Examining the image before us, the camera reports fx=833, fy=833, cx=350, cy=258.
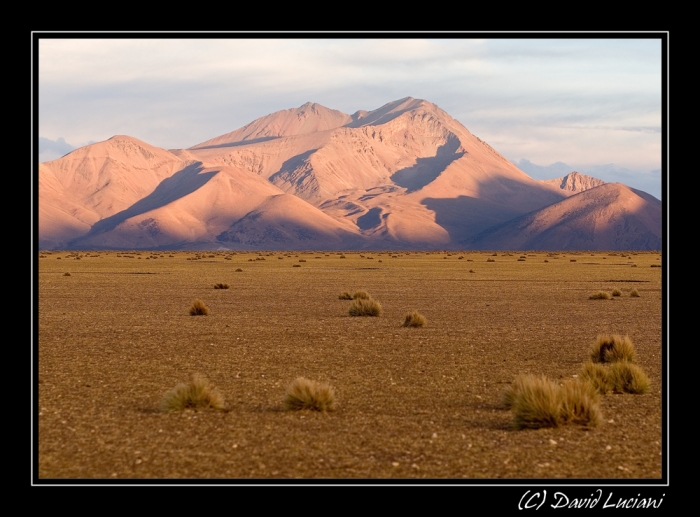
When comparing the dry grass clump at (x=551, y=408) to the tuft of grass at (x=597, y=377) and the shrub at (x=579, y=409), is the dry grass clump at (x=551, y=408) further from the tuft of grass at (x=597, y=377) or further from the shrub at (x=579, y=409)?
the tuft of grass at (x=597, y=377)

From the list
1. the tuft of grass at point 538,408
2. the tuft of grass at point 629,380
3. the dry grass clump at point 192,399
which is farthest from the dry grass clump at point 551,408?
the dry grass clump at point 192,399

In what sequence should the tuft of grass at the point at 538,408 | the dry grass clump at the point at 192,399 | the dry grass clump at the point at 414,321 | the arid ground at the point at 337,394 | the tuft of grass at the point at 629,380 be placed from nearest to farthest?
the arid ground at the point at 337,394
the tuft of grass at the point at 538,408
the dry grass clump at the point at 192,399
the tuft of grass at the point at 629,380
the dry grass clump at the point at 414,321

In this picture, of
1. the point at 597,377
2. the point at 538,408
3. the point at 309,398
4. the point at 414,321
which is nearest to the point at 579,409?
the point at 538,408

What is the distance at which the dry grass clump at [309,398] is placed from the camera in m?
11.6

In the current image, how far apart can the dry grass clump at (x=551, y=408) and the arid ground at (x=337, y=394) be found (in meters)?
0.13

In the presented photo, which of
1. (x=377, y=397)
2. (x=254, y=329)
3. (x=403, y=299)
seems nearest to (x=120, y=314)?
(x=254, y=329)

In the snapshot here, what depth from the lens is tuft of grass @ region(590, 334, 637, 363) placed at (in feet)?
52.9

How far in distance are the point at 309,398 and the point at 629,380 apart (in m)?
5.44

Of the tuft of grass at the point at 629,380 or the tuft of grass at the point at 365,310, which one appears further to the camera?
the tuft of grass at the point at 365,310

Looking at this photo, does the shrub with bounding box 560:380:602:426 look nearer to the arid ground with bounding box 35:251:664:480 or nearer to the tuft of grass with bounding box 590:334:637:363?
the arid ground with bounding box 35:251:664:480

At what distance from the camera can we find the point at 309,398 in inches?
456

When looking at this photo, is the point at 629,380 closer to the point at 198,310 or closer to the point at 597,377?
the point at 597,377

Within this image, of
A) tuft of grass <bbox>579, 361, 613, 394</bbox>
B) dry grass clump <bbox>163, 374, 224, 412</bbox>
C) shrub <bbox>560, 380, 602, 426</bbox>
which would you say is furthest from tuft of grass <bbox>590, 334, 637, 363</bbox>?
dry grass clump <bbox>163, 374, 224, 412</bbox>
